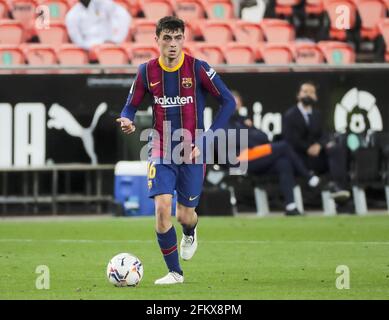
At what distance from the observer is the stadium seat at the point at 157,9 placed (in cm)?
2055

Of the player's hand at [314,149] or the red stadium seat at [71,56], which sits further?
the red stadium seat at [71,56]

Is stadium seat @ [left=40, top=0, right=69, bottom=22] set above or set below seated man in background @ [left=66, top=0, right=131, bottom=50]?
above

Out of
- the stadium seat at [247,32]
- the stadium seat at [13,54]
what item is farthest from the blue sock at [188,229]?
the stadium seat at [247,32]

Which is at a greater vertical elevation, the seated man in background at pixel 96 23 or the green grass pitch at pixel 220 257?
the seated man in background at pixel 96 23

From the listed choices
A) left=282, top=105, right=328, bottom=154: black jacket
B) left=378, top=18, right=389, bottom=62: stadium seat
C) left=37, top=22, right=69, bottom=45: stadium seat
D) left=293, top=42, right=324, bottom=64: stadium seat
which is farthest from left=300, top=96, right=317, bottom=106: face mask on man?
left=37, top=22, right=69, bottom=45: stadium seat

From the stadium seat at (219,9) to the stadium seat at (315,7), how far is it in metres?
1.33

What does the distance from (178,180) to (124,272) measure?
979 millimetres

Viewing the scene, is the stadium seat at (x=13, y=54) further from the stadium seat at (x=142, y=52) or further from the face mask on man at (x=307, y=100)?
the face mask on man at (x=307, y=100)

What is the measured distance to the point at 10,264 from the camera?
11.8 meters

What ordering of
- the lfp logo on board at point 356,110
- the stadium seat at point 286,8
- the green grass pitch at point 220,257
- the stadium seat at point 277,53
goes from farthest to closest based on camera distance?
the stadium seat at point 286,8
the stadium seat at point 277,53
the lfp logo on board at point 356,110
the green grass pitch at point 220,257

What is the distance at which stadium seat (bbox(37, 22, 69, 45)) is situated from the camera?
19.8m

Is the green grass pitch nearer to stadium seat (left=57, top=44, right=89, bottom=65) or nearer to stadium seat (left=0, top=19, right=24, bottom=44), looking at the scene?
stadium seat (left=57, top=44, right=89, bottom=65)

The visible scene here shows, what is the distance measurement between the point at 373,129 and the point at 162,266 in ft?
24.6

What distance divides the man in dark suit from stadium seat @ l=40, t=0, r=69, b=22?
4294mm
